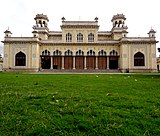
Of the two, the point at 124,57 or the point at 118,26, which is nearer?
the point at 124,57

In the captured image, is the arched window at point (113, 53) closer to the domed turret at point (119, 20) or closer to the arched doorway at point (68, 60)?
the domed turret at point (119, 20)

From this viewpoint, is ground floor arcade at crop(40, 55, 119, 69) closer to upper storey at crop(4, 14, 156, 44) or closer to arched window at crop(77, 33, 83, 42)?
upper storey at crop(4, 14, 156, 44)

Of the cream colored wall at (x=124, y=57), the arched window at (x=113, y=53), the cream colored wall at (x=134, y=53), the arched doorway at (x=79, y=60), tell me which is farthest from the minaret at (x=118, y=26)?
the arched doorway at (x=79, y=60)

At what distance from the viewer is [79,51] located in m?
44.5

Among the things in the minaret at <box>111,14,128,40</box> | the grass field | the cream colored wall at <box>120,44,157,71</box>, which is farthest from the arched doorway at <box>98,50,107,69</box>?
the grass field

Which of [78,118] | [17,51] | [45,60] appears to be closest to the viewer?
[78,118]

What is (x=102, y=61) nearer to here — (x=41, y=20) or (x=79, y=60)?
(x=79, y=60)

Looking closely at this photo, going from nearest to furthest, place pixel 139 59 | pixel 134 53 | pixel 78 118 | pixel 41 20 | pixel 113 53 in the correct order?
pixel 78 118
pixel 134 53
pixel 139 59
pixel 113 53
pixel 41 20

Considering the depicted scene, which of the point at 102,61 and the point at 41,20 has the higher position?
the point at 41,20

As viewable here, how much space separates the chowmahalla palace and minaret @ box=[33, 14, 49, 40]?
0.23m

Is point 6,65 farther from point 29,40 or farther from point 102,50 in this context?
point 102,50

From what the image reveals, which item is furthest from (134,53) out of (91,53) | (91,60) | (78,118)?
(78,118)

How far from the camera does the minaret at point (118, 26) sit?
4736 cm

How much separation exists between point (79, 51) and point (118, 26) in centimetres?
1241
